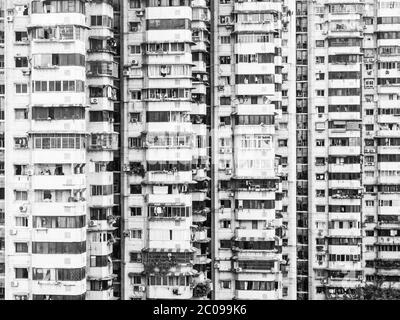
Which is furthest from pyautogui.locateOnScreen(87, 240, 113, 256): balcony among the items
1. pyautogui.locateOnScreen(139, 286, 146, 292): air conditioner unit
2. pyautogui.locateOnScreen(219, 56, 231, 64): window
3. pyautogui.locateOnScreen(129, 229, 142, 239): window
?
pyautogui.locateOnScreen(219, 56, 231, 64): window

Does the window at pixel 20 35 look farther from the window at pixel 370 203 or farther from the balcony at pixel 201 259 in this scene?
the window at pixel 370 203

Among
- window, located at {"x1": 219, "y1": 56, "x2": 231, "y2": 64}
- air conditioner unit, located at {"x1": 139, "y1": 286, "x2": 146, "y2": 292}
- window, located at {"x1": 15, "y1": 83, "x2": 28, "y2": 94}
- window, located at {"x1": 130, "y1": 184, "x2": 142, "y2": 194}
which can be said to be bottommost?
air conditioner unit, located at {"x1": 139, "y1": 286, "x2": 146, "y2": 292}

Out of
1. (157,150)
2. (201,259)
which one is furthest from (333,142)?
(157,150)

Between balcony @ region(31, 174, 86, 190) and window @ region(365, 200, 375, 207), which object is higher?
balcony @ region(31, 174, 86, 190)

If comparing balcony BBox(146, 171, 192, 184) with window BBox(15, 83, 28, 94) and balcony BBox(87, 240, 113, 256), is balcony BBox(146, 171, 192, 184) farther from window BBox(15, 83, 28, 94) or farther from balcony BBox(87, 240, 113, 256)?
window BBox(15, 83, 28, 94)

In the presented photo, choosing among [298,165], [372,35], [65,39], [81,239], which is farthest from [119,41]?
[372,35]

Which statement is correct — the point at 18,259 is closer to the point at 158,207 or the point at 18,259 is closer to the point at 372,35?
the point at 158,207

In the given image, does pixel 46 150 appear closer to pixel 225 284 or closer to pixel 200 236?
pixel 200 236
